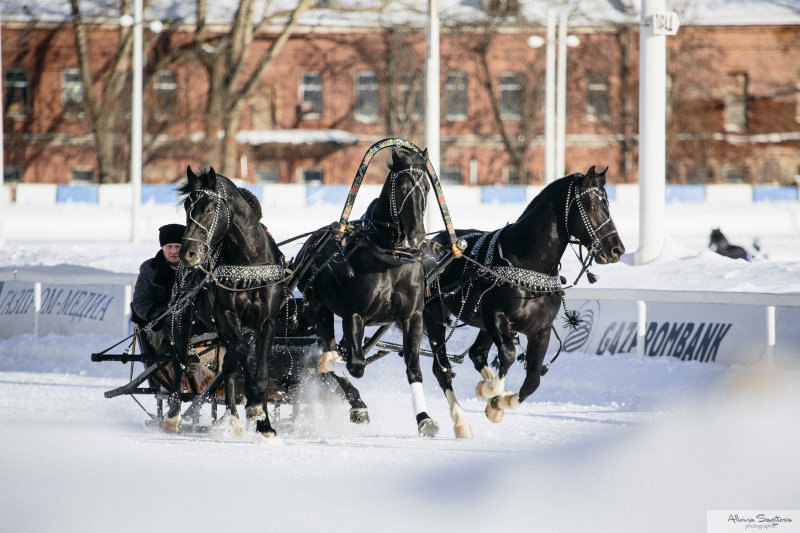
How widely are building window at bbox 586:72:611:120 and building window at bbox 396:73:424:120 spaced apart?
6214 millimetres

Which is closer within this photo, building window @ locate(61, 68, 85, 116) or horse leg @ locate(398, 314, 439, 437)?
horse leg @ locate(398, 314, 439, 437)

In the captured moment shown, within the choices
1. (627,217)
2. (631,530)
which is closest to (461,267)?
(631,530)

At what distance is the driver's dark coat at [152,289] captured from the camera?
9.38m

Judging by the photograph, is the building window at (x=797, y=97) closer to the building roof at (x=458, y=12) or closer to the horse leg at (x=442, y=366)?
the building roof at (x=458, y=12)

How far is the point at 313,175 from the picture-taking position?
41594 millimetres

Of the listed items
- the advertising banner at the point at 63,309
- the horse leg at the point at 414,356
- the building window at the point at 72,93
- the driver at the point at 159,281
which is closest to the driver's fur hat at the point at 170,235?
the driver at the point at 159,281

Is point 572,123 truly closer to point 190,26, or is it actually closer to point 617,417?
point 190,26

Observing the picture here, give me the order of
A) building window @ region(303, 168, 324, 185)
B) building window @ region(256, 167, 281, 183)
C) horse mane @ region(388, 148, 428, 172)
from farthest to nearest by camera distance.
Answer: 1. building window @ region(303, 168, 324, 185)
2. building window @ region(256, 167, 281, 183)
3. horse mane @ region(388, 148, 428, 172)

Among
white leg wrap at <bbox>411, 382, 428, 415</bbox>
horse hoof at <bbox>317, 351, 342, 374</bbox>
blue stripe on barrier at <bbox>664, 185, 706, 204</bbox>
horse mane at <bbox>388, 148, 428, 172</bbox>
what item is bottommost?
white leg wrap at <bbox>411, 382, 428, 415</bbox>

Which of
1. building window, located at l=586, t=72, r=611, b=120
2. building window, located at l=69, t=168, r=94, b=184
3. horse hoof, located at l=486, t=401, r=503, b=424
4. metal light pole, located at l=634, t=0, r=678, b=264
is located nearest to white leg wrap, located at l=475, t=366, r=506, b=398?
horse hoof, located at l=486, t=401, r=503, b=424

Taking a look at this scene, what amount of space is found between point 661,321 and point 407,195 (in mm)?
5015

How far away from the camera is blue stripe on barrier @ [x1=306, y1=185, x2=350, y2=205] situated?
28.9 metres

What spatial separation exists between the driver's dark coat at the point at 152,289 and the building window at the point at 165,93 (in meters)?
32.0

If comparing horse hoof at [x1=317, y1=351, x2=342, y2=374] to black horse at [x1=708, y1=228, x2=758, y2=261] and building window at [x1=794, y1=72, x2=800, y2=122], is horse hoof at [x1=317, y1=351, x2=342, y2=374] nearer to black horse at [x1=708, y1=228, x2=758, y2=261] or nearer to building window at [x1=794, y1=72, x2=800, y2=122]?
black horse at [x1=708, y1=228, x2=758, y2=261]
